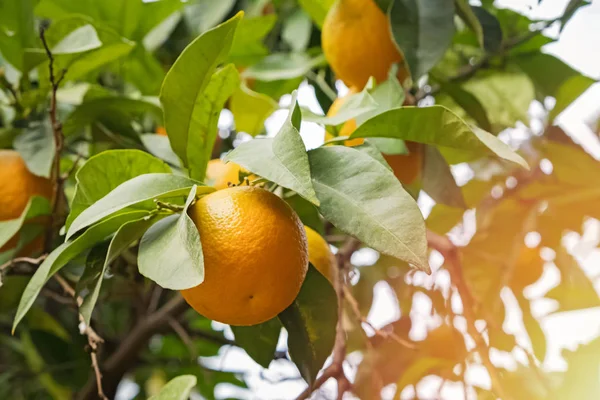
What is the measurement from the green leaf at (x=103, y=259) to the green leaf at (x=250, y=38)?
0.49m

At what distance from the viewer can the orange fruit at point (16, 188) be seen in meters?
0.71

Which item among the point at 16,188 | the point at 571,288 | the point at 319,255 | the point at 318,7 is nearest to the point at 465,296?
the point at 571,288

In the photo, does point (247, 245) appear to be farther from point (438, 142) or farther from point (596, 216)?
point (596, 216)

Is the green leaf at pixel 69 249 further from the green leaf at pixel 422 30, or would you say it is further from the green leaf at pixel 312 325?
the green leaf at pixel 422 30

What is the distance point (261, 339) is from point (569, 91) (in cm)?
56

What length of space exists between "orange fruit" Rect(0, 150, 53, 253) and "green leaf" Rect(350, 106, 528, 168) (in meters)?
0.43

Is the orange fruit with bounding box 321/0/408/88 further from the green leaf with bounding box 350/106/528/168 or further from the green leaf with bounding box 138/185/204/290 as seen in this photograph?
the green leaf with bounding box 138/185/204/290

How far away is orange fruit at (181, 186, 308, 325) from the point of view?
46 centimetres

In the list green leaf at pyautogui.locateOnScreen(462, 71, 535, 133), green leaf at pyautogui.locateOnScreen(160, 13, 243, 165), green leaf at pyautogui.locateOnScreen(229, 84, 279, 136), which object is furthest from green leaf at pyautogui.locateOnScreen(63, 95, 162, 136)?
green leaf at pyautogui.locateOnScreen(462, 71, 535, 133)

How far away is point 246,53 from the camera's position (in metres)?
1.00

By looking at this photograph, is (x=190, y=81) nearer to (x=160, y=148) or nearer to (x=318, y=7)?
(x=160, y=148)

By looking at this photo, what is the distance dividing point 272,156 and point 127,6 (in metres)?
0.62

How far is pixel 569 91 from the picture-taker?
852 mm

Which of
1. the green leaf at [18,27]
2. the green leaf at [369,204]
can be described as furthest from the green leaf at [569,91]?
the green leaf at [18,27]
